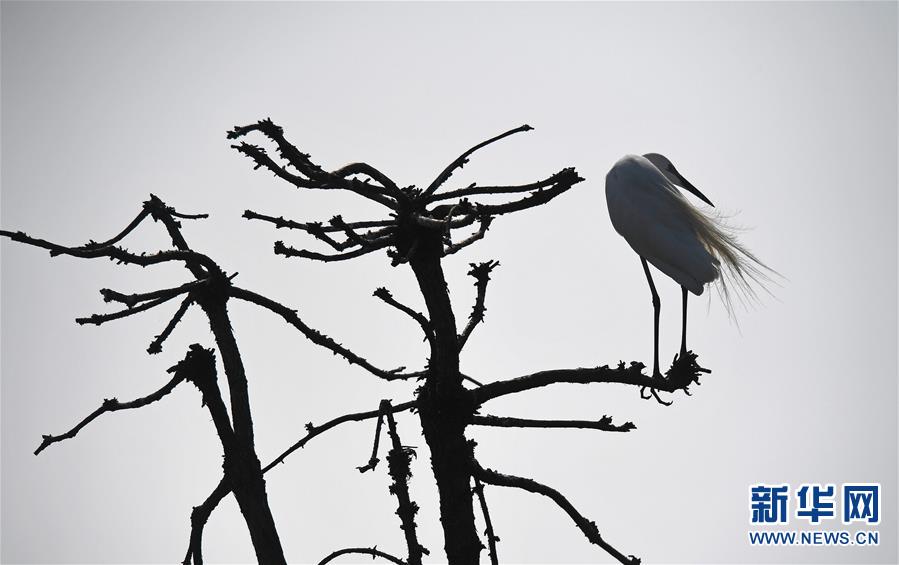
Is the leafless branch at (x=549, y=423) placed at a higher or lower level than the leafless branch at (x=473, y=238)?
lower

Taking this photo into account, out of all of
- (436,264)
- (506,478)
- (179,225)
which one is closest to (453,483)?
(506,478)

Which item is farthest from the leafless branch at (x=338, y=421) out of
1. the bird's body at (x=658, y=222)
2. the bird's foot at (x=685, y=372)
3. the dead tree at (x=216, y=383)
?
the bird's body at (x=658, y=222)

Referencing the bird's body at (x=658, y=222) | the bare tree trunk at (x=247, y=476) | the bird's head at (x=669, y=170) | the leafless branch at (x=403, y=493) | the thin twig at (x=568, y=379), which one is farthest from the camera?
the bird's head at (x=669, y=170)

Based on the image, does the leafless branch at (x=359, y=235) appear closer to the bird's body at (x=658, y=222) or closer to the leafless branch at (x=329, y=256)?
the leafless branch at (x=329, y=256)

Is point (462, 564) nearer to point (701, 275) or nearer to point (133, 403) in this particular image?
point (133, 403)

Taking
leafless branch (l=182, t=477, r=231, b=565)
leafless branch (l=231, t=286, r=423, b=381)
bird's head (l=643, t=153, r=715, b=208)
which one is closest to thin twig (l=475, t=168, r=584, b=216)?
leafless branch (l=231, t=286, r=423, b=381)

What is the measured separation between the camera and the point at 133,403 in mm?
5273

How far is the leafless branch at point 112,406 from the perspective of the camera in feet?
17.0

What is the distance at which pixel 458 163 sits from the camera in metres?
4.94

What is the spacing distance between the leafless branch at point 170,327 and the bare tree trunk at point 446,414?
1.63m

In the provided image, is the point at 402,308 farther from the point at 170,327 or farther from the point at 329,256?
the point at 170,327

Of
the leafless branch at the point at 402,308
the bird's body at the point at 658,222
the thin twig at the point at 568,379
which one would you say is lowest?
the thin twig at the point at 568,379

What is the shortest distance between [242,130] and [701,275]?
414cm

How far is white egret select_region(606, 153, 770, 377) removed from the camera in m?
7.11
